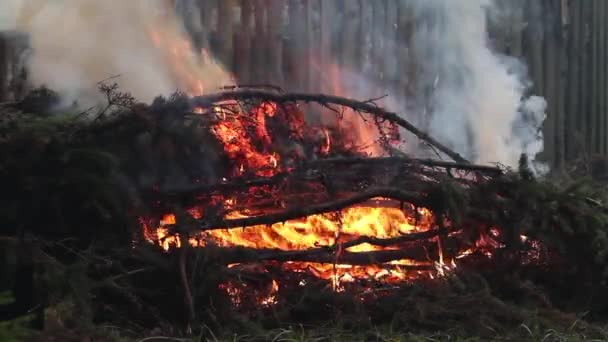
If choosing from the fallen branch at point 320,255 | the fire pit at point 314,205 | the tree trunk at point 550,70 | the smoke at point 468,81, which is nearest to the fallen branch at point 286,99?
the fire pit at point 314,205

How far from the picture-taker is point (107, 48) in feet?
17.1

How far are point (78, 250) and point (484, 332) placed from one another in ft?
7.10

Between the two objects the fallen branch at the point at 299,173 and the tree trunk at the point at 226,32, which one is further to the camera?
the tree trunk at the point at 226,32

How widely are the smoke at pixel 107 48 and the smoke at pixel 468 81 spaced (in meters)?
2.31

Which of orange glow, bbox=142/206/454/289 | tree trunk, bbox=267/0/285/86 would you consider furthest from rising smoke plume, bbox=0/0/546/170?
orange glow, bbox=142/206/454/289

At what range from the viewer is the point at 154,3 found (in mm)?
5391

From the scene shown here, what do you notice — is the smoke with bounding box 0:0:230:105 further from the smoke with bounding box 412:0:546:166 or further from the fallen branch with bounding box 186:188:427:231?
the smoke with bounding box 412:0:546:166

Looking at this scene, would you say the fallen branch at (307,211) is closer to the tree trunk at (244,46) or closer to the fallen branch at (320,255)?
the fallen branch at (320,255)

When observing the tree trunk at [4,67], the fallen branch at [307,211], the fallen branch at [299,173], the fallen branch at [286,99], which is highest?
the tree trunk at [4,67]

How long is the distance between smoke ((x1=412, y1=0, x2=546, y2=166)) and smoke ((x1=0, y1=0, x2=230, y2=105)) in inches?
91.0

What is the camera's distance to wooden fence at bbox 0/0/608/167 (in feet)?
19.2

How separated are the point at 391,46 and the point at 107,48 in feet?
8.93

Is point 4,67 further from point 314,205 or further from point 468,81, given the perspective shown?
point 468,81

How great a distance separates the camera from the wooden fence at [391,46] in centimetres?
584
